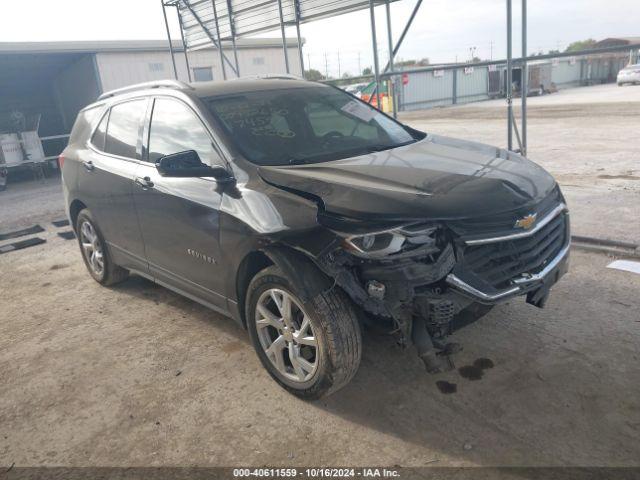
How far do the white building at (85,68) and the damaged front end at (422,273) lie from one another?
48.4 feet

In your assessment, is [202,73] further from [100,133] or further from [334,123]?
[334,123]

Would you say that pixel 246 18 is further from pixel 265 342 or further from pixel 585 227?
pixel 265 342

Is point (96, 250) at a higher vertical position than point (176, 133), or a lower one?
lower

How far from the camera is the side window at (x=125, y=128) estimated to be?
13.9ft

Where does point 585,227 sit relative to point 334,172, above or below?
below

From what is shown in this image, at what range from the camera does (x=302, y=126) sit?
383 cm

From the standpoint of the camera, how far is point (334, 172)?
310 centimetres

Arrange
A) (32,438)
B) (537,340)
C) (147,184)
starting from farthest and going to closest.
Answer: (147,184) → (537,340) → (32,438)

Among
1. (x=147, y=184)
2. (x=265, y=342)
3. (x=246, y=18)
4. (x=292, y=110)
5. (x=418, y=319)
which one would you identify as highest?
(x=246, y=18)

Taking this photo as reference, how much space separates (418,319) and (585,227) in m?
3.69

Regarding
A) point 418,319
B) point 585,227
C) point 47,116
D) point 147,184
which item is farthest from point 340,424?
point 47,116

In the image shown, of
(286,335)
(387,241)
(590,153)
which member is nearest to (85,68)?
(590,153)

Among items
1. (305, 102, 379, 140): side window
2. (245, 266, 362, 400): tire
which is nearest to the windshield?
(305, 102, 379, 140): side window

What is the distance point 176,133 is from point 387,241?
6.30 feet
